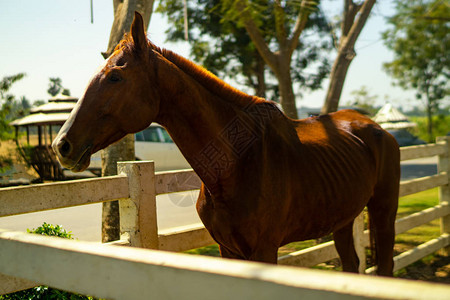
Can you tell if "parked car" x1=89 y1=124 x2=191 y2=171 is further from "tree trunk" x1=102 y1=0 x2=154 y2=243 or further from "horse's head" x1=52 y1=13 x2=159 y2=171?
"horse's head" x1=52 y1=13 x2=159 y2=171

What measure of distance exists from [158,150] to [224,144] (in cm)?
1230

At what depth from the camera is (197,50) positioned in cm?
1723

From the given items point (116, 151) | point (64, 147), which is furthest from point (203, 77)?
point (116, 151)

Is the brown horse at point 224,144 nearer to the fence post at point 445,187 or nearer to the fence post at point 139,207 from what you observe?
the fence post at point 139,207

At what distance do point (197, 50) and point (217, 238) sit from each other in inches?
613

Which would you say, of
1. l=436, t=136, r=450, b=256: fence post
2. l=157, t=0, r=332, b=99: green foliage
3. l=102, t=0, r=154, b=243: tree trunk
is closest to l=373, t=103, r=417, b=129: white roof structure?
l=157, t=0, r=332, b=99: green foliage

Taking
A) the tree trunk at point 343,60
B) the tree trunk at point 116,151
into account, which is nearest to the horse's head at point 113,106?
the tree trunk at point 116,151

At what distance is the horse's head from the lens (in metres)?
2.03

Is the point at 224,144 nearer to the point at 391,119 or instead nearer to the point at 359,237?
the point at 359,237

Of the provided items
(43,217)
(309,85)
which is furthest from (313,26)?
(43,217)

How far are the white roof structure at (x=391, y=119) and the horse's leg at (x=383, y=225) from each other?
2276 centimetres

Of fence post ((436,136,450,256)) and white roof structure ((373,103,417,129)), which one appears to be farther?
white roof structure ((373,103,417,129))

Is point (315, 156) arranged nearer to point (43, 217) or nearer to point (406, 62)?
point (43, 217)

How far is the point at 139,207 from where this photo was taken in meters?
2.81
